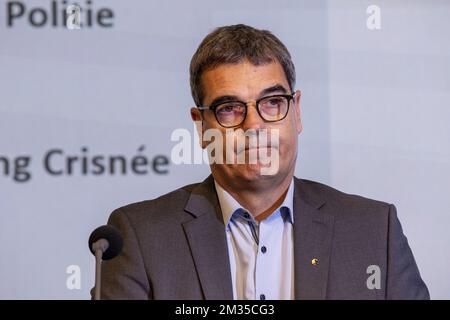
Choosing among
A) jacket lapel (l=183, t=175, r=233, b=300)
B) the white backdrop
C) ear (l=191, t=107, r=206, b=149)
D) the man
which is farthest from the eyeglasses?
the white backdrop

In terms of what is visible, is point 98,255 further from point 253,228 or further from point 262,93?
point 262,93

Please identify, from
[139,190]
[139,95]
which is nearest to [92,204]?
[139,190]

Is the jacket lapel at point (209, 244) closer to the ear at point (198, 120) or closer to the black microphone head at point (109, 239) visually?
the ear at point (198, 120)

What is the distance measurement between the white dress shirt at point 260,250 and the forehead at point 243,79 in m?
0.31

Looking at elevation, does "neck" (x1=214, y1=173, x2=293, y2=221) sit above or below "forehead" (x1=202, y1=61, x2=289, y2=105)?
below

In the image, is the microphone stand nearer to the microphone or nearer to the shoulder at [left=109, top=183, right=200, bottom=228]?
the microphone

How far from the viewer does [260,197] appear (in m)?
2.44

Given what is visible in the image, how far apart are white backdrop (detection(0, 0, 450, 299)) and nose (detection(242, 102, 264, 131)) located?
0.50 m

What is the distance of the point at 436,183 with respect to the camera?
2.82 meters

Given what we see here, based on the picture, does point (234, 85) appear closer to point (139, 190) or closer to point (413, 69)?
point (139, 190)

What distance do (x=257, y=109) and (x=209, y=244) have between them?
0.41m

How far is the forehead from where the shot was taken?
2.32 meters

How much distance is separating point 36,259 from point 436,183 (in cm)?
140

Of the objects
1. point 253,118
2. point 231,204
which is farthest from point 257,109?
point 231,204
